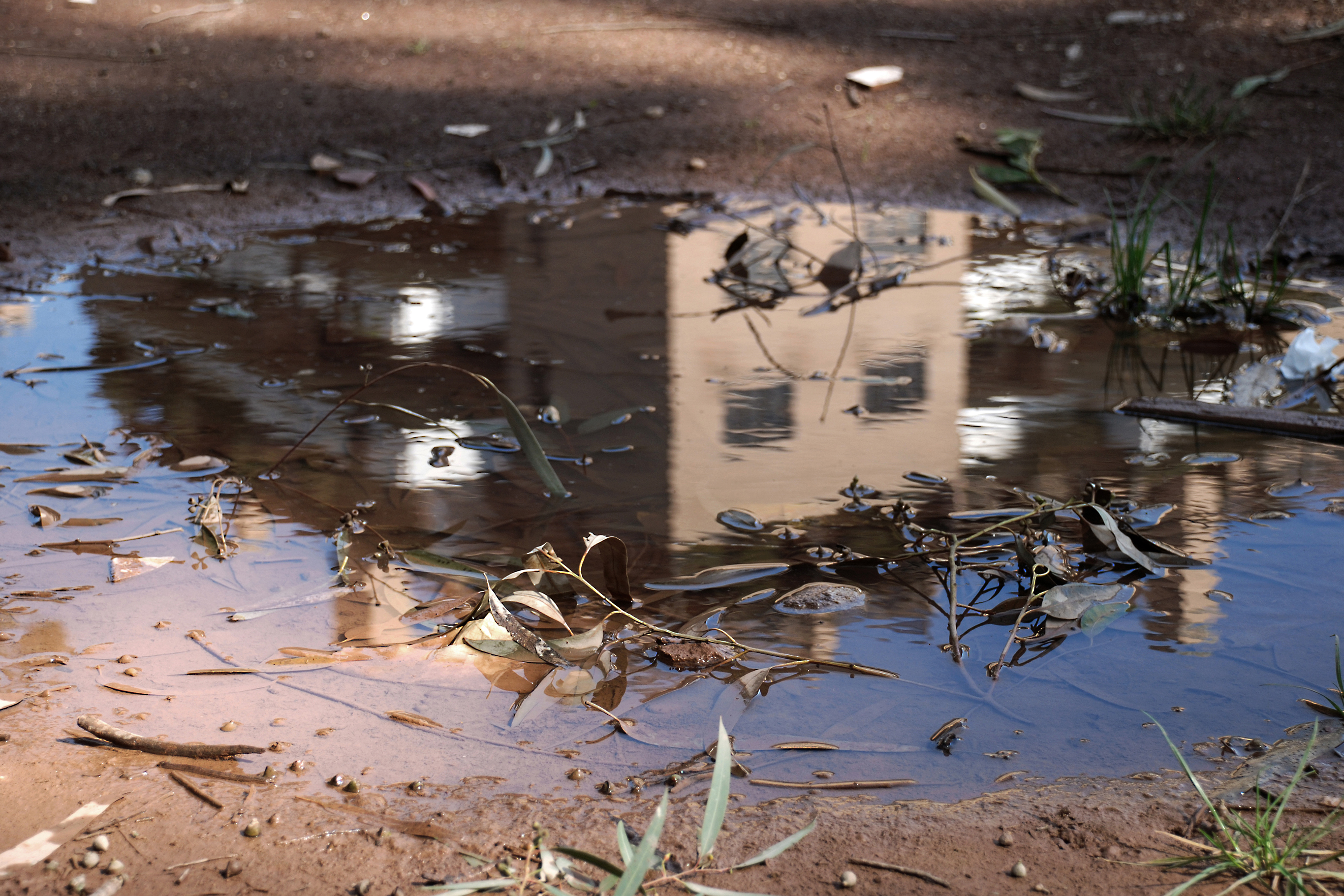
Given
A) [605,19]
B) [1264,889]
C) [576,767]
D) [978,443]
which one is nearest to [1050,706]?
[1264,889]

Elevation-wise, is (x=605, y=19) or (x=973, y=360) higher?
(x=605, y=19)

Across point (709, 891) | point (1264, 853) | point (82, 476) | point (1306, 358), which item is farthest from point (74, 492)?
point (1306, 358)

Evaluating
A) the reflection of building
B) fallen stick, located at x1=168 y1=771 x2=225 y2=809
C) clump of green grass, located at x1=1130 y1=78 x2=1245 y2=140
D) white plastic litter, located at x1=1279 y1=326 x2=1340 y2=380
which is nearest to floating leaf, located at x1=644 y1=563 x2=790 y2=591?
the reflection of building

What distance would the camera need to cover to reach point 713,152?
377cm

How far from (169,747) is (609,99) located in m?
3.53

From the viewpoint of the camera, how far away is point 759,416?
6.45ft

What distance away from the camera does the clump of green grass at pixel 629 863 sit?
898mm

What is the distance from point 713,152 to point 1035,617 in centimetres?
274

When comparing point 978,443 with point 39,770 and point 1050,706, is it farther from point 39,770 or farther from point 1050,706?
point 39,770

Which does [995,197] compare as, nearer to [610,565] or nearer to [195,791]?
[610,565]

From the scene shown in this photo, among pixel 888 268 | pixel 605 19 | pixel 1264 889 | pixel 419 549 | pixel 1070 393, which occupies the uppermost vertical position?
pixel 605 19

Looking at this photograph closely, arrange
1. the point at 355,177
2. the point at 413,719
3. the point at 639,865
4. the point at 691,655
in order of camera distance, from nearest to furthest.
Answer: the point at 639,865 < the point at 413,719 < the point at 691,655 < the point at 355,177

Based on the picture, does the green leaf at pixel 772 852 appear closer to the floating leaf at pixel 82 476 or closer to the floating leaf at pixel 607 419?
the floating leaf at pixel 607 419

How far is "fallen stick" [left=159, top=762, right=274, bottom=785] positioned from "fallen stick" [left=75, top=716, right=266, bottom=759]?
14 mm
